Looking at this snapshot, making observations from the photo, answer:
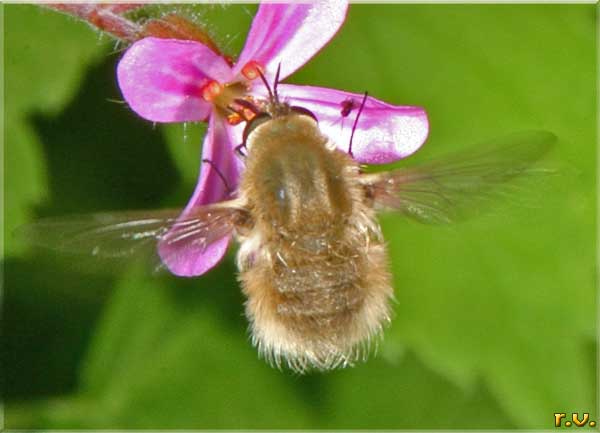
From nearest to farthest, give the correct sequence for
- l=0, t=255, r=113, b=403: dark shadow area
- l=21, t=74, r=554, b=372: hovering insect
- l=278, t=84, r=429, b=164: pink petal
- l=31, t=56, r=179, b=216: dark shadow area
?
1. l=21, t=74, r=554, b=372: hovering insect
2. l=278, t=84, r=429, b=164: pink petal
3. l=31, t=56, r=179, b=216: dark shadow area
4. l=0, t=255, r=113, b=403: dark shadow area

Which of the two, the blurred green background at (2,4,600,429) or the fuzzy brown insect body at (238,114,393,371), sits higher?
the fuzzy brown insect body at (238,114,393,371)

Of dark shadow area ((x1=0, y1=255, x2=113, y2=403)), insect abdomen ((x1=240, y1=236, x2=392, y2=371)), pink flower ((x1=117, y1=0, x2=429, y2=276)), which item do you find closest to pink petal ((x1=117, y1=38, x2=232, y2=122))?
pink flower ((x1=117, y1=0, x2=429, y2=276))

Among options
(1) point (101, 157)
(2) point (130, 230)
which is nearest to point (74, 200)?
(1) point (101, 157)

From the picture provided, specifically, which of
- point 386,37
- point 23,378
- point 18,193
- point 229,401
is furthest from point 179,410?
point 386,37

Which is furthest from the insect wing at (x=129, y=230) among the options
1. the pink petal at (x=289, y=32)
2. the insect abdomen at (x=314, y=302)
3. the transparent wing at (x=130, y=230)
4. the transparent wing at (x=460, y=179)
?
the pink petal at (x=289, y=32)

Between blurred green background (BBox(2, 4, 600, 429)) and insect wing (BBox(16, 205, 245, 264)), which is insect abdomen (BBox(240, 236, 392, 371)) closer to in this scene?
insect wing (BBox(16, 205, 245, 264))

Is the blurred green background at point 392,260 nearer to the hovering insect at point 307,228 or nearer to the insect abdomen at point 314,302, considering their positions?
the hovering insect at point 307,228

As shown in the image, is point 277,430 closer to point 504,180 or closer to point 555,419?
point 555,419
